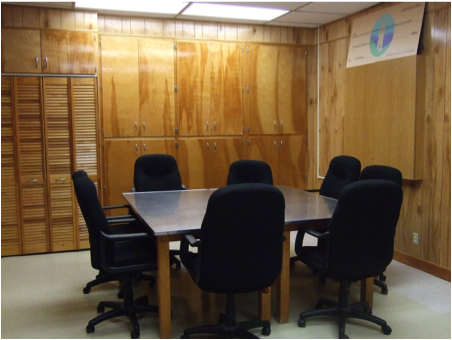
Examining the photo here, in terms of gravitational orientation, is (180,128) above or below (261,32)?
below

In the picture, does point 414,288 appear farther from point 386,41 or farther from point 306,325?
point 386,41

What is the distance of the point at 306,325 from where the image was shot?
10.5 feet

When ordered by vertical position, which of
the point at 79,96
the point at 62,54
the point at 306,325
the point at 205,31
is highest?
the point at 205,31

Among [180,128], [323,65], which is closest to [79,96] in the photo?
[180,128]

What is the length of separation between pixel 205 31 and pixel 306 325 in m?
3.81

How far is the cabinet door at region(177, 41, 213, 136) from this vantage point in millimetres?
5566

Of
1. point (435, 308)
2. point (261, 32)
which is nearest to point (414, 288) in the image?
point (435, 308)

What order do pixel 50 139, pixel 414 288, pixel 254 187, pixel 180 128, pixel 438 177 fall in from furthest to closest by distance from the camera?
1. pixel 180 128
2. pixel 50 139
3. pixel 438 177
4. pixel 414 288
5. pixel 254 187

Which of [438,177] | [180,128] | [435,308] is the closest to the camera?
[435,308]

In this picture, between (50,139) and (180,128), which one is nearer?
(50,139)

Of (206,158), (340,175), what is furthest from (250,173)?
(206,158)

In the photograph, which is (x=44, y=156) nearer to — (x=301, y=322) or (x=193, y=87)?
(x=193, y=87)

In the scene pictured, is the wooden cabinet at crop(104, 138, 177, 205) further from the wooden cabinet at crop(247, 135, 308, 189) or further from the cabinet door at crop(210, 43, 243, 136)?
the wooden cabinet at crop(247, 135, 308, 189)

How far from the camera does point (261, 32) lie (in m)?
5.90
